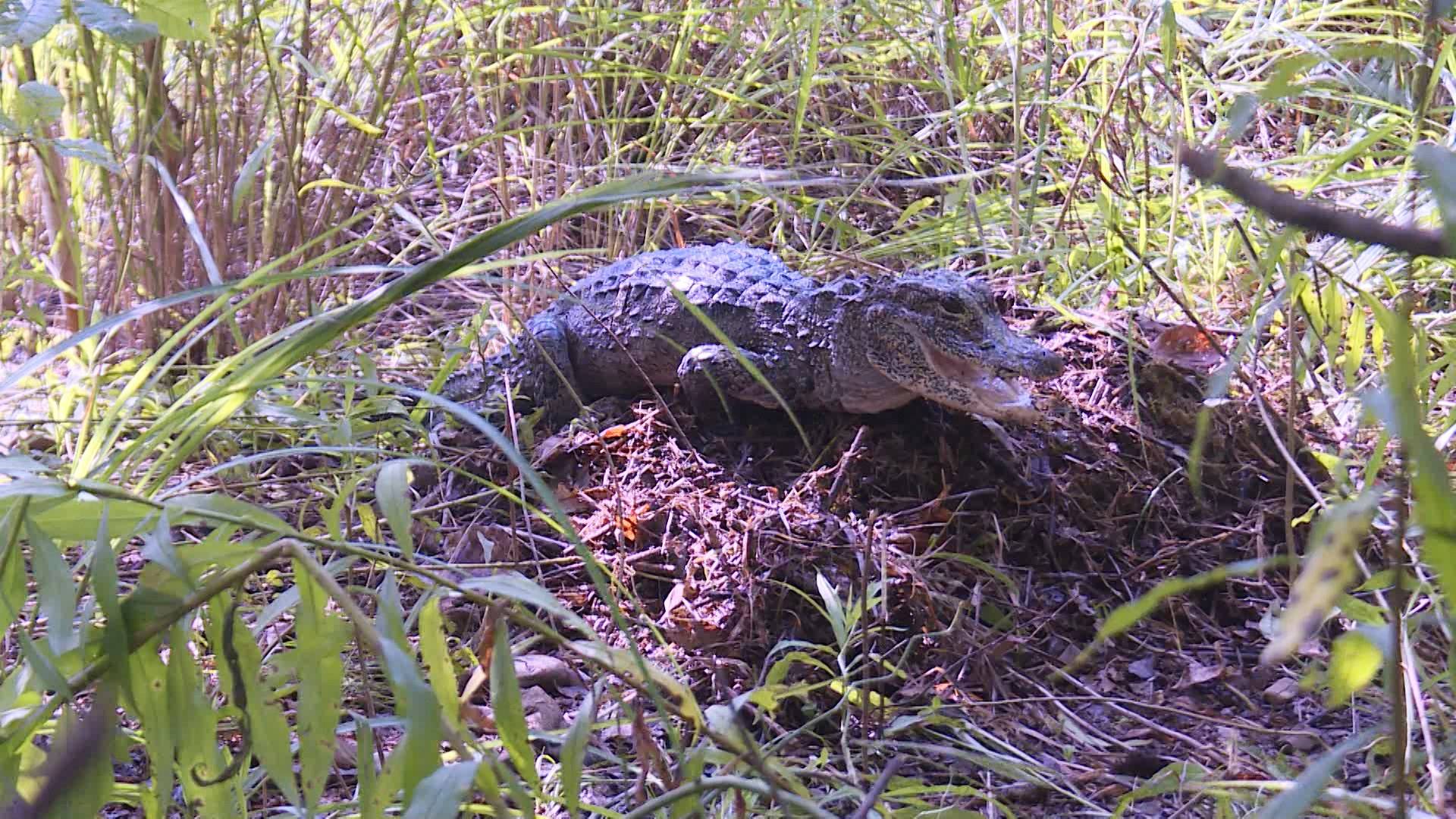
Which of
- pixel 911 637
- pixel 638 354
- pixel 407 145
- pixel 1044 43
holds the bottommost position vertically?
pixel 911 637

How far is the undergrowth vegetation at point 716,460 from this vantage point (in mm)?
1134

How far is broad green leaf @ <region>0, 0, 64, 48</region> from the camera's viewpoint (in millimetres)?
1711

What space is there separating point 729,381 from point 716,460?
208 mm

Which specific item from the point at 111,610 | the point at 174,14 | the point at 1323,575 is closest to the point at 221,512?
the point at 111,610

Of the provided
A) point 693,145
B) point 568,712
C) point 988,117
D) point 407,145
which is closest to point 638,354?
point 693,145

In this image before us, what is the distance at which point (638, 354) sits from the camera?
3.11 metres

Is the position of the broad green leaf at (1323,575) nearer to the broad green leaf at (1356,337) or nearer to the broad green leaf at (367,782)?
the broad green leaf at (367,782)

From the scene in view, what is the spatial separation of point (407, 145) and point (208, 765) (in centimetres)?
316

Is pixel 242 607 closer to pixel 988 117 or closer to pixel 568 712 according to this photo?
pixel 568 712

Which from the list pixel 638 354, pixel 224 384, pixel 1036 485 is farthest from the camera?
pixel 638 354

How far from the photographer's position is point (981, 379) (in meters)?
2.62

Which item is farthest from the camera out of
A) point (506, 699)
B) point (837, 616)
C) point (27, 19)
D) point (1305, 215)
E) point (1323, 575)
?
point (837, 616)

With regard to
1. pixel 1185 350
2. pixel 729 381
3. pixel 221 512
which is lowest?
pixel 729 381

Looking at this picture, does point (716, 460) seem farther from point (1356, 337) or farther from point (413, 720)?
point (413, 720)
